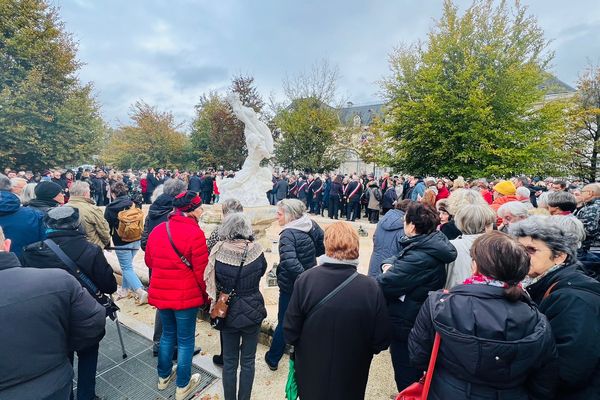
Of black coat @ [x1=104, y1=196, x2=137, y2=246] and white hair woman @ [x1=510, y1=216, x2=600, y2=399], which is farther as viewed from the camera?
black coat @ [x1=104, y1=196, x2=137, y2=246]

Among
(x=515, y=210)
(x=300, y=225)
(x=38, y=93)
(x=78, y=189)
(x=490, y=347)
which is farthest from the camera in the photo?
(x=38, y=93)

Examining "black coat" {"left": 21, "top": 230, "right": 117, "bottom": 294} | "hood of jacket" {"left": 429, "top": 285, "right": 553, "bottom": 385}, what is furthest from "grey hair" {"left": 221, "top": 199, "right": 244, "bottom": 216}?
"hood of jacket" {"left": 429, "top": 285, "right": 553, "bottom": 385}

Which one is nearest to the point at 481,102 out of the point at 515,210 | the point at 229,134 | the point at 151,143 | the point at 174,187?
the point at 515,210

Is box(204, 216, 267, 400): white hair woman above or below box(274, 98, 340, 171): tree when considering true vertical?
below

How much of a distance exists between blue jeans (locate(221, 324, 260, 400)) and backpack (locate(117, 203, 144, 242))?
2.79m

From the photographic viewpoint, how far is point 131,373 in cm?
333

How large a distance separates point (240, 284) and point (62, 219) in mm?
1618

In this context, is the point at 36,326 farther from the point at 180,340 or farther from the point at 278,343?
the point at 278,343

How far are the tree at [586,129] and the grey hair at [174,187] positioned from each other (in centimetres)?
2484

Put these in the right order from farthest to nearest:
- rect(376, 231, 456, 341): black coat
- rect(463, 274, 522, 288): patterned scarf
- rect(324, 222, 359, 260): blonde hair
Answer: rect(376, 231, 456, 341): black coat, rect(324, 222, 359, 260): blonde hair, rect(463, 274, 522, 288): patterned scarf

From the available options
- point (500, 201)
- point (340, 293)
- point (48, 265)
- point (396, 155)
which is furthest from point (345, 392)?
point (396, 155)

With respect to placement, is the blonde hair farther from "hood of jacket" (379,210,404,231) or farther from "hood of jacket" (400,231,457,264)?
"hood of jacket" (379,210,404,231)

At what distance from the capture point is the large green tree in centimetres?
1631

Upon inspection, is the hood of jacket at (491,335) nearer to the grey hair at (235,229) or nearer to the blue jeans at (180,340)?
the grey hair at (235,229)
